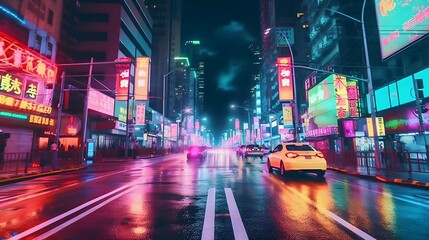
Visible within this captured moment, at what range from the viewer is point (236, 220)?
5.42m

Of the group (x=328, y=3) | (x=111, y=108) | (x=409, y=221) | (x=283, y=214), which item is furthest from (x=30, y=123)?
(x=328, y=3)

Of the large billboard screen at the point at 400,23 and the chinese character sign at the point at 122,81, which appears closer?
the large billboard screen at the point at 400,23

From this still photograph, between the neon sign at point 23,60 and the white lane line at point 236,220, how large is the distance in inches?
681

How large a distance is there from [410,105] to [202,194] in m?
24.2

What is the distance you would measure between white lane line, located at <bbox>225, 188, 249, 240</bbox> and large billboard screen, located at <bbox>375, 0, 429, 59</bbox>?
2120 centimetres

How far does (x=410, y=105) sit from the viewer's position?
23938mm

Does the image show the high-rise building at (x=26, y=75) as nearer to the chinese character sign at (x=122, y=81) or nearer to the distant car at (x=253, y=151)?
the chinese character sign at (x=122, y=81)

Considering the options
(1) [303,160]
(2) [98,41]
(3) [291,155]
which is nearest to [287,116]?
(3) [291,155]

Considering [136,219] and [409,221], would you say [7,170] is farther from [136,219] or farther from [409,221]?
[409,221]

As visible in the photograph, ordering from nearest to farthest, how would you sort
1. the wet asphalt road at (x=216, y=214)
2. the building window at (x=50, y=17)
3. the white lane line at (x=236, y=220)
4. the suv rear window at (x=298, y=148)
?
the white lane line at (x=236, y=220) → the wet asphalt road at (x=216, y=214) → the suv rear window at (x=298, y=148) → the building window at (x=50, y=17)

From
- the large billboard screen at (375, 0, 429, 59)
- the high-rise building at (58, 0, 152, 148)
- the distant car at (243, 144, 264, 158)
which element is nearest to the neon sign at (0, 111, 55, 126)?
the high-rise building at (58, 0, 152, 148)

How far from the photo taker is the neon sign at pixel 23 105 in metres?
20.8

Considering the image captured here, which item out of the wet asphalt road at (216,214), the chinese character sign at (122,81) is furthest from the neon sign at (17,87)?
the wet asphalt road at (216,214)

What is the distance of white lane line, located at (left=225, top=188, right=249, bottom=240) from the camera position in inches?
177
